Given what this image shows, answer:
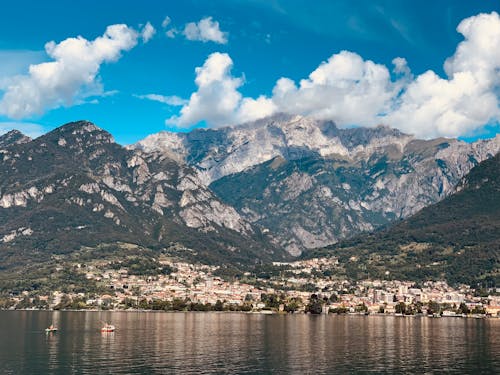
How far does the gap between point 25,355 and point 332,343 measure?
216ft

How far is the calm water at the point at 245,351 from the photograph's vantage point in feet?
355

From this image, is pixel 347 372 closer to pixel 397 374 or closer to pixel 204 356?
pixel 397 374

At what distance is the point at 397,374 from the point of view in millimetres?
103125

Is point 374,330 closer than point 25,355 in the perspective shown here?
No

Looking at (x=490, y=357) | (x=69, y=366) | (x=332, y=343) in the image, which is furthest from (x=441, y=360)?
(x=69, y=366)

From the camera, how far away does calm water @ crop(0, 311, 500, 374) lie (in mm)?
108312

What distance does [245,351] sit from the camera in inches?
5133

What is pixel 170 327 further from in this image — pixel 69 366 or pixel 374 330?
pixel 69 366

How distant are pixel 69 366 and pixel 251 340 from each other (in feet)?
174

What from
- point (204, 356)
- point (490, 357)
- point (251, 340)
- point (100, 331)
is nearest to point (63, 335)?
point (100, 331)

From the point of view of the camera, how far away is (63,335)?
16612cm

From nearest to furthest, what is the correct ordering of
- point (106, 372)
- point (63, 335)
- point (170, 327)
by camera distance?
1. point (106, 372)
2. point (63, 335)
3. point (170, 327)

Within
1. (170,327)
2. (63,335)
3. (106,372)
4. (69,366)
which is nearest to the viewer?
(106,372)

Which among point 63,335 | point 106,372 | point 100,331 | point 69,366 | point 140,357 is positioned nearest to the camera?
point 106,372
